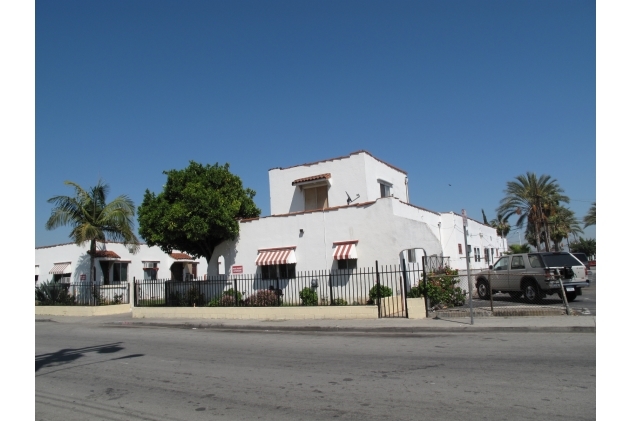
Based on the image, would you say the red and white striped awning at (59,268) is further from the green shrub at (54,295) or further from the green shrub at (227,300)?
the green shrub at (227,300)

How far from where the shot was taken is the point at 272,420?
19.7 ft

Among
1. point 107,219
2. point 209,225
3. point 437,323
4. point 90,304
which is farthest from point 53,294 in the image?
point 437,323

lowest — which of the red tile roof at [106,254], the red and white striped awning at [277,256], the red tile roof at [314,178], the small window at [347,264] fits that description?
the small window at [347,264]

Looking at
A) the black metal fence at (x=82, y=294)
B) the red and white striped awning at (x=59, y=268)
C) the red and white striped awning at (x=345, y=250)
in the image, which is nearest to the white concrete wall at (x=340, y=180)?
the red and white striped awning at (x=345, y=250)

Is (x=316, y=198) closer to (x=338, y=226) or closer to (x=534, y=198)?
(x=338, y=226)

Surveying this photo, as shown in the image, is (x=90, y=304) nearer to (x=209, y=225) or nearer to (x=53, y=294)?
(x=53, y=294)

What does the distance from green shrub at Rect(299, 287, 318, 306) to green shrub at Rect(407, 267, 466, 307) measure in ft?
14.7

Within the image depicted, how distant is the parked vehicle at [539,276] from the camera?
17438 mm

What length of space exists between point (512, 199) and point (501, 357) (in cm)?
3525

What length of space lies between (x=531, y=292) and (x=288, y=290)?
34.2 feet

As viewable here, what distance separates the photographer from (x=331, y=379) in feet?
26.7

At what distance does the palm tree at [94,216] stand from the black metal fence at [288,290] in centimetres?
661

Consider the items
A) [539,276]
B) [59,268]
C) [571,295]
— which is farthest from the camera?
[59,268]

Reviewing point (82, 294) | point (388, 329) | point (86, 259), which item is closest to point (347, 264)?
point (388, 329)
